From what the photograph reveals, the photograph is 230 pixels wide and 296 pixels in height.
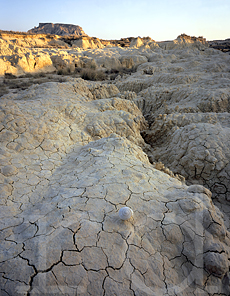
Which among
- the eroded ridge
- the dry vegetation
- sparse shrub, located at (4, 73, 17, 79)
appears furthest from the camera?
sparse shrub, located at (4, 73, 17, 79)

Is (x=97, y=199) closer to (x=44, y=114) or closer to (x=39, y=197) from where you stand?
(x=39, y=197)

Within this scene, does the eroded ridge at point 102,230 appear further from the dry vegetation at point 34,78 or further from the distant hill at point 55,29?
the distant hill at point 55,29

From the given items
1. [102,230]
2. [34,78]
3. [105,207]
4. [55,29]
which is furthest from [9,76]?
[55,29]

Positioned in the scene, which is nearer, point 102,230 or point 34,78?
point 102,230

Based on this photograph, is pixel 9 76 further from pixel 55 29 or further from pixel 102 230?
pixel 55 29

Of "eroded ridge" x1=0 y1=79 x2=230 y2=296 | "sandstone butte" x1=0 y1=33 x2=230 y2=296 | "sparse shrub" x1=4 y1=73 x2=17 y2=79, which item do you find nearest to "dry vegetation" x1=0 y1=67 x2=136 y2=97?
"sparse shrub" x1=4 y1=73 x2=17 y2=79

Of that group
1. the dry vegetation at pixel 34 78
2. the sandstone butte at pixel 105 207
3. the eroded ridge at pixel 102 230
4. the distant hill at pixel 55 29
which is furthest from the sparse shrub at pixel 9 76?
the distant hill at pixel 55 29

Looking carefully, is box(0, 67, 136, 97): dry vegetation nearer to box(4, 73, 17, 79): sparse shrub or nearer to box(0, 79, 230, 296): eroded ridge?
box(4, 73, 17, 79): sparse shrub

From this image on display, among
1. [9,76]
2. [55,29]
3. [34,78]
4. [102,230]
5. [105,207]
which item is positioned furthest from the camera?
[55,29]

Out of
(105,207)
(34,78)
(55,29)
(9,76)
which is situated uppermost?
(55,29)

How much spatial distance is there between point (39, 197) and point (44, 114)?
2224mm

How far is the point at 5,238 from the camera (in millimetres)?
1468

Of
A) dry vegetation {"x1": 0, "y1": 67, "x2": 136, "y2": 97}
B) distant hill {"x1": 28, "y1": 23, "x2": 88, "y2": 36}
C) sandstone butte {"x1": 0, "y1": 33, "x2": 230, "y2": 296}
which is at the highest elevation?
distant hill {"x1": 28, "y1": 23, "x2": 88, "y2": 36}

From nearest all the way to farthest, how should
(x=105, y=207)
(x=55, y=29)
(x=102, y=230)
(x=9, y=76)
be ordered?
1. (x=102, y=230)
2. (x=105, y=207)
3. (x=9, y=76)
4. (x=55, y=29)
